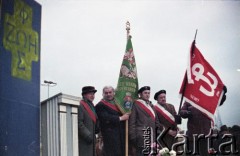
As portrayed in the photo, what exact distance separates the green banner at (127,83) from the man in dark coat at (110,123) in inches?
4.6

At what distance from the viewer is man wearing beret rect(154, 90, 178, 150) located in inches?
322

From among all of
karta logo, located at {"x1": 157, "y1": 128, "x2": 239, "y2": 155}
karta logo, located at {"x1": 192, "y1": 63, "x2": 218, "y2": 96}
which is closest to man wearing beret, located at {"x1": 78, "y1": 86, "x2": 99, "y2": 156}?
karta logo, located at {"x1": 157, "y1": 128, "x2": 239, "y2": 155}

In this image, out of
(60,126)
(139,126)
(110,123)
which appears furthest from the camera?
(139,126)

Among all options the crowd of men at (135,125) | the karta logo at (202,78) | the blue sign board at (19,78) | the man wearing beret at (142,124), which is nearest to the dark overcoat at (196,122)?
the crowd of men at (135,125)

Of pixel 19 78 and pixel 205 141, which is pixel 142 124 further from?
pixel 19 78

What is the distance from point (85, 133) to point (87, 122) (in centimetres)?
18

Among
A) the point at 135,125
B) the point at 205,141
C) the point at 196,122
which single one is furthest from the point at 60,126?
the point at 205,141

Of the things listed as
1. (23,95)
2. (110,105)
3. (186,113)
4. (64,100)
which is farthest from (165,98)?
(23,95)

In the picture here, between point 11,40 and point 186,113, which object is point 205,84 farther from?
point 11,40

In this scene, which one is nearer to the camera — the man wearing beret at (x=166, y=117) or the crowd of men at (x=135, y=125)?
the crowd of men at (x=135, y=125)

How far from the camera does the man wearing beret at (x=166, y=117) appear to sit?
26.8 ft

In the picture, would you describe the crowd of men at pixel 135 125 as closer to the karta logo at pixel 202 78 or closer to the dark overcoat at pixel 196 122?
the dark overcoat at pixel 196 122

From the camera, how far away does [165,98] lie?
836 cm

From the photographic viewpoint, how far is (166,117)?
827 centimetres
